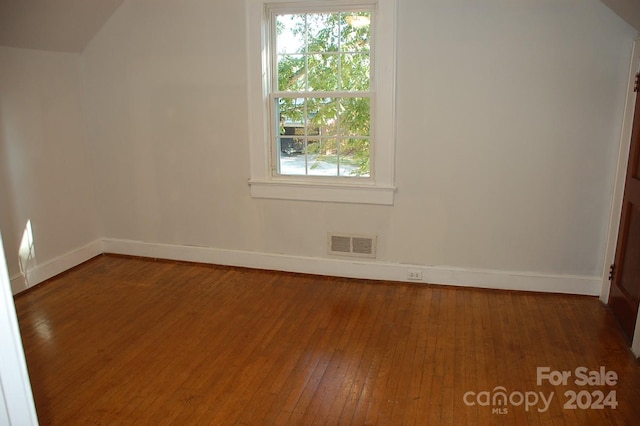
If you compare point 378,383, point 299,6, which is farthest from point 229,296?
point 299,6

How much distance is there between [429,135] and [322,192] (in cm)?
100

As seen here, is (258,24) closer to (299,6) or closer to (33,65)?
(299,6)

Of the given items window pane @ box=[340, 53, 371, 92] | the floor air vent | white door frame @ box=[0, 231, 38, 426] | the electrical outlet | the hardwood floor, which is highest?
window pane @ box=[340, 53, 371, 92]

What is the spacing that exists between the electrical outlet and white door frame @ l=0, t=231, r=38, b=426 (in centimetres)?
337

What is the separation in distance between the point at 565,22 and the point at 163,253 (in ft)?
12.7

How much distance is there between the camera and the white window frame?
3.64m

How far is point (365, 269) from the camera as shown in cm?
407

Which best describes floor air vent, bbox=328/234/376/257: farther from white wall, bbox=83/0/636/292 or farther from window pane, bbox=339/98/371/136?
window pane, bbox=339/98/371/136

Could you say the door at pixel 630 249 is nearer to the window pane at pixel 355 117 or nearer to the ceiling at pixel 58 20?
the ceiling at pixel 58 20

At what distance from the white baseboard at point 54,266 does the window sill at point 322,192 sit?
176cm

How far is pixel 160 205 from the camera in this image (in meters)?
4.48

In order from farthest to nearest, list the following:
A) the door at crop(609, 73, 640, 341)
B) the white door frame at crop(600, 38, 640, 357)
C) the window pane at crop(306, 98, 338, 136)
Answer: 1. the window pane at crop(306, 98, 338, 136)
2. the white door frame at crop(600, 38, 640, 357)
3. the door at crop(609, 73, 640, 341)

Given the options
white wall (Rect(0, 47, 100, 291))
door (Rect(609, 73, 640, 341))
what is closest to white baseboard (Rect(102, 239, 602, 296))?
door (Rect(609, 73, 640, 341))

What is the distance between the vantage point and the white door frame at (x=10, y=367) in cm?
79
